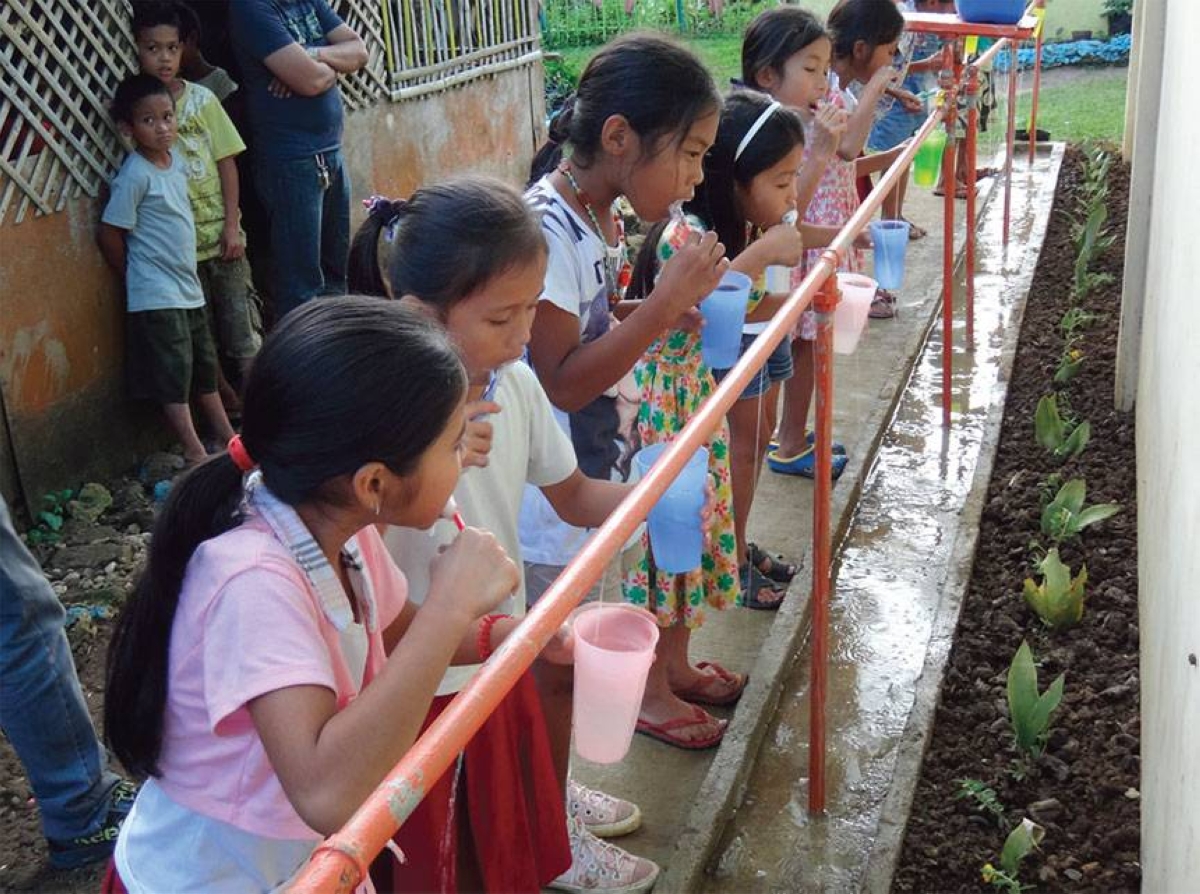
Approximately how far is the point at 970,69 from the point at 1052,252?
2670 millimetres

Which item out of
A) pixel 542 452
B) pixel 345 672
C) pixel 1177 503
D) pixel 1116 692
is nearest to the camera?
pixel 345 672

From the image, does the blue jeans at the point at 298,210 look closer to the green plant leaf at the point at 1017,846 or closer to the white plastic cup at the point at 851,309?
the white plastic cup at the point at 851,309

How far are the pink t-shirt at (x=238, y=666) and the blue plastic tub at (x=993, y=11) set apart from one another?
429 cm

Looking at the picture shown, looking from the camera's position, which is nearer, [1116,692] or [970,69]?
[1116,692]

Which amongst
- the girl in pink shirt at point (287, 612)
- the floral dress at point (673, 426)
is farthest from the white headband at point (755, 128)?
the girl in pink shirt at point (287, 612)

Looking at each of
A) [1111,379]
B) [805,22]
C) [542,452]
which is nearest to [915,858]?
[542,452]

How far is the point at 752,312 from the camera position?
3.52 meters

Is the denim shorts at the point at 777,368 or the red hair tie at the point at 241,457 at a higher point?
the red hair tie at the point at 241,457

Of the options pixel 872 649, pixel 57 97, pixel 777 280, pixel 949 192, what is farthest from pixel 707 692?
pixel 57 97

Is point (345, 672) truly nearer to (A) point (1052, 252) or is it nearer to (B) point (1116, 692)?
(B) point (1116, 692)

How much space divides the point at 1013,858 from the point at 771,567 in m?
1.42

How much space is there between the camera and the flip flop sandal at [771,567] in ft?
13.3

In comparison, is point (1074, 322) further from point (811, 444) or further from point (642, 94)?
point (642, 94)

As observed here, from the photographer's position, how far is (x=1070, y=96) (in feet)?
43.1
